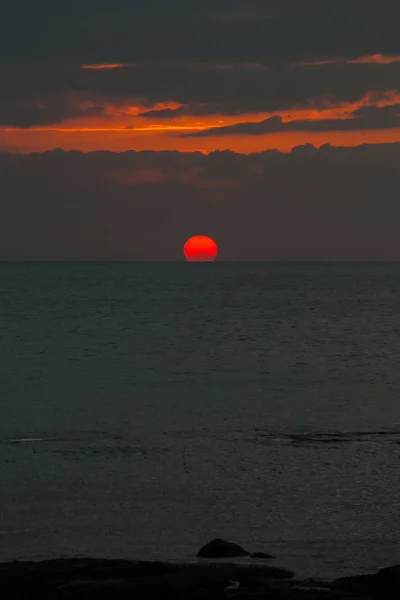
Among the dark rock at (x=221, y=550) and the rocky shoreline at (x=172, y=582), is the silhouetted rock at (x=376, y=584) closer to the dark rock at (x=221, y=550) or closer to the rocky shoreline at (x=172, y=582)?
the rocky shoreline at (x=172, y=582)

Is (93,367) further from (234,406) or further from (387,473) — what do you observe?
(387,473)

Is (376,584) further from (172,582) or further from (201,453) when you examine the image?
(201,453)

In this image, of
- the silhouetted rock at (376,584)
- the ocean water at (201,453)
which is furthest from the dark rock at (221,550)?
the silhouetted rock at (376,584)

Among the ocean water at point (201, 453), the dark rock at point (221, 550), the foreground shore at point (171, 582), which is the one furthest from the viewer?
the ocean water at point (201, 453)

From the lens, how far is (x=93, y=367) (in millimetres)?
66438

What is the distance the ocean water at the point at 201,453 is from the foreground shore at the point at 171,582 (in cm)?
Answer: 160

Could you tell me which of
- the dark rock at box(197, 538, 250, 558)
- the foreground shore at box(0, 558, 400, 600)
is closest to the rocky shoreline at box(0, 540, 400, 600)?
the foreground shore at box(0, 558, 400, 600)

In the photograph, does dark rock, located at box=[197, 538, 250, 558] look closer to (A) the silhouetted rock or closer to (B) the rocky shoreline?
(B) the rocky shoreline

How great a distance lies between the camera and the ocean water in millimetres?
24281

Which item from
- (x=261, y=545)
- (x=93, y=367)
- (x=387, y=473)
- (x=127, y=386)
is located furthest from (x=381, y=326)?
(x=261, y=545)

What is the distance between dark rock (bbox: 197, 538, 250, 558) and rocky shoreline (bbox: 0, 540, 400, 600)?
0.71 meters

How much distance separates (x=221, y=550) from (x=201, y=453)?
40.9ft

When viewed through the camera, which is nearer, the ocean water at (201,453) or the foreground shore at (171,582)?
the foreground shore at (171,582)

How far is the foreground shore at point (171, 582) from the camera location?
1884 centimetres
